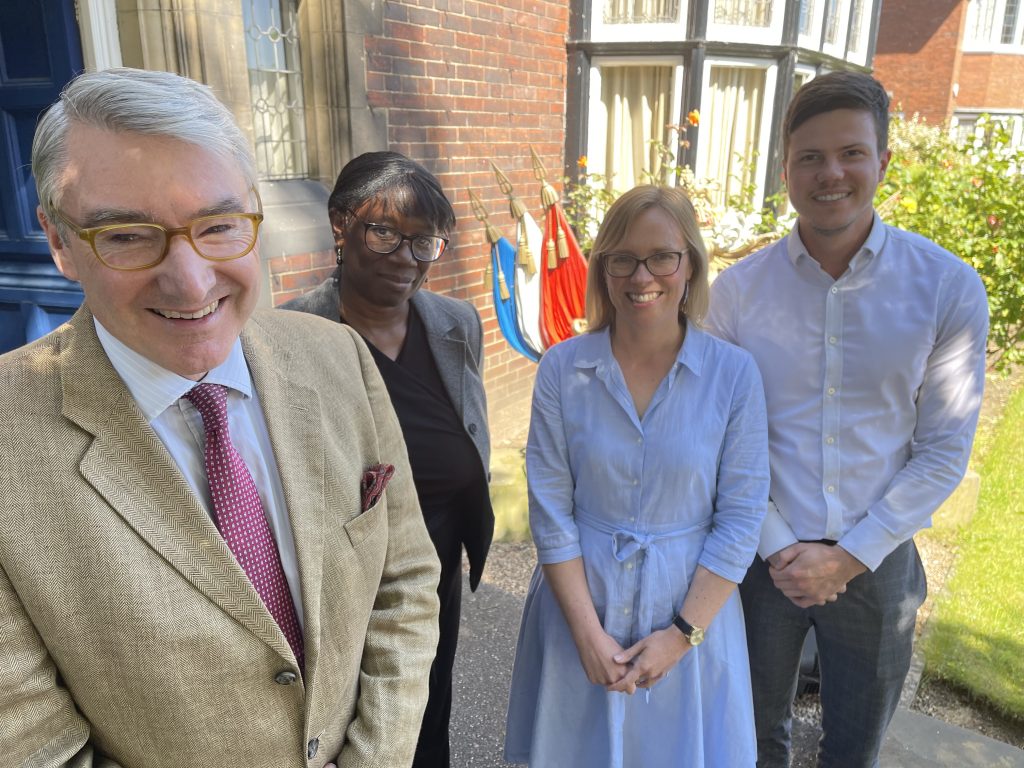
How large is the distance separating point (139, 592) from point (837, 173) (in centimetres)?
173

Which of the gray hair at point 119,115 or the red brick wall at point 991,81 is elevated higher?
the red brick wall at point 991,81

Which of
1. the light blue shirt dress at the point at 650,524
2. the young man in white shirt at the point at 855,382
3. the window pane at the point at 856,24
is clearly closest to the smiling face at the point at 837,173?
the young man in white shirt at the point at 855,382

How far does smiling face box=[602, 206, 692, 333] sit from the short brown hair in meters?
0.46

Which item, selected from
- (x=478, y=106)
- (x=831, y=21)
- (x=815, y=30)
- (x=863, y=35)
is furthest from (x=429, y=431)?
(x=863, y=35)

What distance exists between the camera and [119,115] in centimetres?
95

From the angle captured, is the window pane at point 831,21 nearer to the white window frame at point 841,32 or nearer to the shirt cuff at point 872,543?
the white window frame at point 841,32

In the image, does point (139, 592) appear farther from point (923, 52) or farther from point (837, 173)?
point (923, 52)

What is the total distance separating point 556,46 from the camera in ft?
19.3

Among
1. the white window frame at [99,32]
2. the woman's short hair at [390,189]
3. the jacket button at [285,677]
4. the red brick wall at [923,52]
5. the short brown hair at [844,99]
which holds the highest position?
the red brick wall at [923,52]

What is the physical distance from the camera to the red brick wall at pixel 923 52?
1695 cm

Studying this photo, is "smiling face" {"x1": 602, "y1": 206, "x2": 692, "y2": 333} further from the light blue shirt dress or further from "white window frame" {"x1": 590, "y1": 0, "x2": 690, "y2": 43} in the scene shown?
"white window frame" {"x1": 590, "y1": 0, "x2": 690, "y2": 43}

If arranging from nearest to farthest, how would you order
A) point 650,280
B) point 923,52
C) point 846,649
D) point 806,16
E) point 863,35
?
point 650,280 → point 846,649 → point 806,16 → point 863,35 → point 923,52

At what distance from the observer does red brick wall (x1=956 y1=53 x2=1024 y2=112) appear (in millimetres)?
18031

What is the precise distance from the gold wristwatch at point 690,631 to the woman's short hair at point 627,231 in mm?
762
